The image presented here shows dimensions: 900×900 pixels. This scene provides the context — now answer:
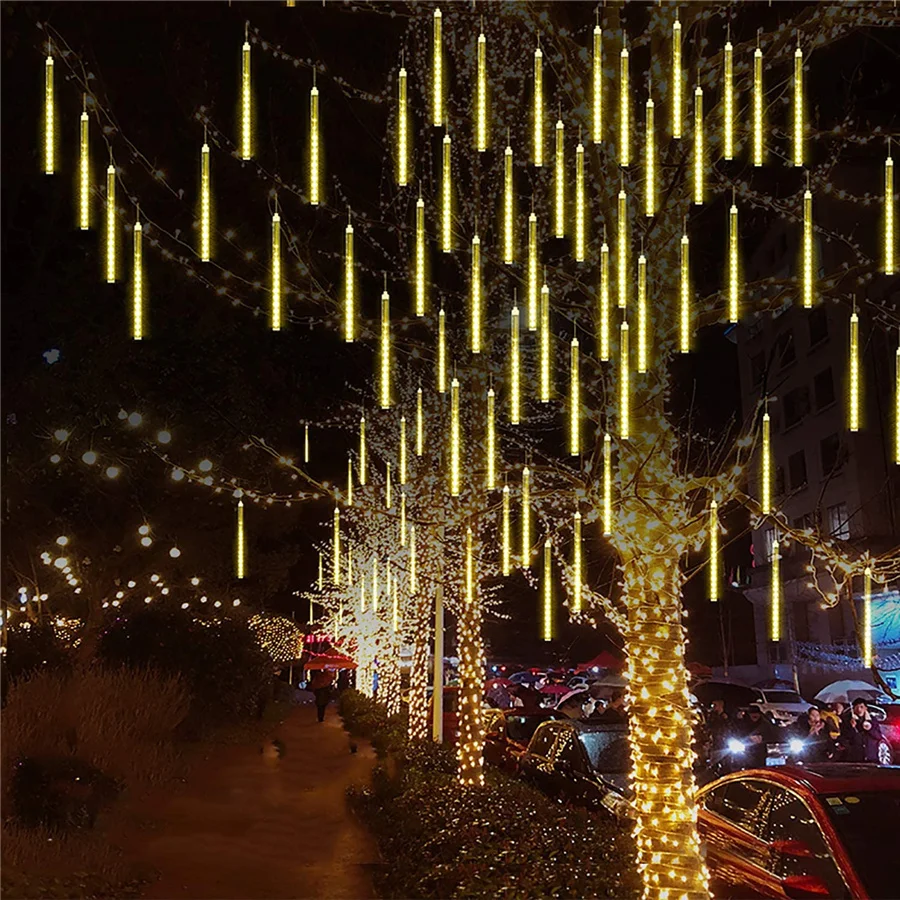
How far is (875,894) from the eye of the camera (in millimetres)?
6711

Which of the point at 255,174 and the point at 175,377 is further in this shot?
the point at 175,377

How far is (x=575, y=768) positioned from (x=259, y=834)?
4197 millimetres

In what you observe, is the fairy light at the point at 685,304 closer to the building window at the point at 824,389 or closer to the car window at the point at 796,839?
the car window at the point at 796,839

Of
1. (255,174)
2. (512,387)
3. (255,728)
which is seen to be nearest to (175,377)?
(255,174)

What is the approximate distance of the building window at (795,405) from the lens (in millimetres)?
47844

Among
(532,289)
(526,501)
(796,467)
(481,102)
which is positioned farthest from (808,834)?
(796,467)

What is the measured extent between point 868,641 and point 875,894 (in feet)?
4.90

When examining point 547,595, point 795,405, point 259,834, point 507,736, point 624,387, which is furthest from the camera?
point 795,405

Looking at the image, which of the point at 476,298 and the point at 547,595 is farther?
the point at 547,595

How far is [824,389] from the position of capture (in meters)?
46.2

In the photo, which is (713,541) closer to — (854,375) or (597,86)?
(854,375)

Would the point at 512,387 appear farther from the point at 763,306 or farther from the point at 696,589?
the point at 696,589

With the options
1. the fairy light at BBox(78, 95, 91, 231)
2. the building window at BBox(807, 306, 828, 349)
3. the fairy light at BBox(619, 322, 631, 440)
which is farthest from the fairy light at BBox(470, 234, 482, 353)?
the building window at BBox(807, 306, 828, 349)

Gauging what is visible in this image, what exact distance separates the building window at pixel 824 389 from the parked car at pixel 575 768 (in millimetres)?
30795
